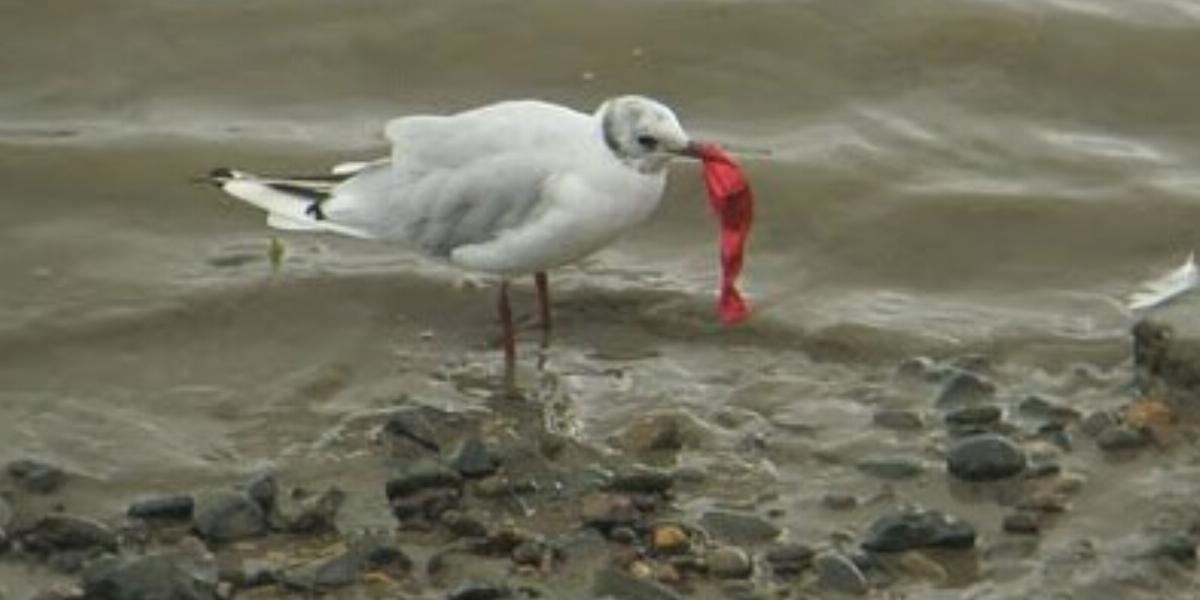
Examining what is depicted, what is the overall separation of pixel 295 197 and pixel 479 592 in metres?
2.55

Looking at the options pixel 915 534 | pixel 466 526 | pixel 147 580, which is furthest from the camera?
pixel 466 526

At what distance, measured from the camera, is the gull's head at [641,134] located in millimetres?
8047

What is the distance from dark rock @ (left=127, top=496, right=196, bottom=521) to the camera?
7141mm

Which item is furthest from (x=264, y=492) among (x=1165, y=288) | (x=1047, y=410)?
(x=1165, y=288)

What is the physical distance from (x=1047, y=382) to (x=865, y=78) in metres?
2.58

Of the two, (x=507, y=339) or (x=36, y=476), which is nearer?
(x=36, y=476)

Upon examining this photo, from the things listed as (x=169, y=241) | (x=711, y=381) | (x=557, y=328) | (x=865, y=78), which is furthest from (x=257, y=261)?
(x=865, y=78)

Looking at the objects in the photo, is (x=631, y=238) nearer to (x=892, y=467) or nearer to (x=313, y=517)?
(x=892, y=467)

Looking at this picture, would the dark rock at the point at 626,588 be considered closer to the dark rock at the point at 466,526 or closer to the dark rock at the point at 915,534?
the dark rock at the point at 466,526

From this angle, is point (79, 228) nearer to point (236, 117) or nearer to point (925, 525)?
point (236, 117)

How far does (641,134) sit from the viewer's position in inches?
317

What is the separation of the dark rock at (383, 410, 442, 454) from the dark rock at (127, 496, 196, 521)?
730 millimetres

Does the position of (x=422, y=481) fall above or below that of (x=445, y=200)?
below

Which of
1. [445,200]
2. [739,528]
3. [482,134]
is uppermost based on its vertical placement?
[482,134]
